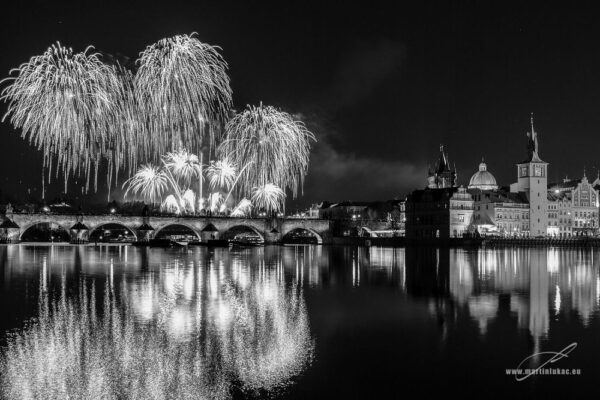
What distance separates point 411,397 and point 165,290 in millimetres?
21856

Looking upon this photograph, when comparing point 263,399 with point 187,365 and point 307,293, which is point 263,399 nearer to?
point 187,365

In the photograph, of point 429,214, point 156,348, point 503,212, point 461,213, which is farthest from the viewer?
point 503,212

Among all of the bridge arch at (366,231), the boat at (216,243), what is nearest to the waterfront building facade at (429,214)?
the bridge arch at (366,231)

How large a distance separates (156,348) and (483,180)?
176718mm

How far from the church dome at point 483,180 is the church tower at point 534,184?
42.2 feet

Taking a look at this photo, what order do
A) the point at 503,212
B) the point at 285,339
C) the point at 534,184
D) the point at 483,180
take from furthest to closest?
the point at 483,180, the point at 534,184, the point at 503,212, the point at 285,339

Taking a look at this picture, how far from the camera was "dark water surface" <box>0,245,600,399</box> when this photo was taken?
16.6 metres

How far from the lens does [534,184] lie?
16875 cm

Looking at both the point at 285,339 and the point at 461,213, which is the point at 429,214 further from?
the point at 285,339

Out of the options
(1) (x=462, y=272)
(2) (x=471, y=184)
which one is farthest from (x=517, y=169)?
(1) (x=462, y=272)

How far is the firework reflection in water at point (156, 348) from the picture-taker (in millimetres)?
16172
